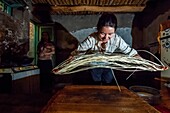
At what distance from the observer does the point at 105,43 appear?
2209 millimetres

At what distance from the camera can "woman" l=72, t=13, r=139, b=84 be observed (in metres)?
2.03

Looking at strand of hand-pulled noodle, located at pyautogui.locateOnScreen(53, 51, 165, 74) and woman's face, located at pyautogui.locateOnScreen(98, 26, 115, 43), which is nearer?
strand of hand-pulled noodle, located at pyautogui.locateOnScreen(53, 51, 165, 74)

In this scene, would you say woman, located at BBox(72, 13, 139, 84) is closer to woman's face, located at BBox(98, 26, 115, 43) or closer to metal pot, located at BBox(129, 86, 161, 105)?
woman's face, located at BBox(98, 26, 115, 43)

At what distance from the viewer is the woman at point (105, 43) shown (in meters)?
2.03

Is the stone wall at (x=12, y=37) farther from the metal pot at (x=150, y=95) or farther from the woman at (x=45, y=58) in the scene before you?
the metal pot at (x=150, y=95)

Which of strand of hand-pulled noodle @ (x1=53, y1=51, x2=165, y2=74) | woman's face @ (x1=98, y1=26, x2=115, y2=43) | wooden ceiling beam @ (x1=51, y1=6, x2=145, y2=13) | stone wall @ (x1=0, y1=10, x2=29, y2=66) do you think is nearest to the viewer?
strand of hand-pulled noodle @ (x1=53, y1=51, x2=165, y2=74)

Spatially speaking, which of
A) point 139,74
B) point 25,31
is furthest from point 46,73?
point 139,74

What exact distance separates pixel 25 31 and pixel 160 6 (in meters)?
3.37

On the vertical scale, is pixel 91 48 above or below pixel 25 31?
below

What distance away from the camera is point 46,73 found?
490 cm

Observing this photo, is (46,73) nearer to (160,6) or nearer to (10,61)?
(10,61)

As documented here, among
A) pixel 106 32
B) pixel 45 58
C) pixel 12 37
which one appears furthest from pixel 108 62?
pixel 45 58

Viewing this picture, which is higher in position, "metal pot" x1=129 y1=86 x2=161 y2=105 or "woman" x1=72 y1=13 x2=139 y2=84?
"woman" x1=72 y1=13 x2=139 y2=84

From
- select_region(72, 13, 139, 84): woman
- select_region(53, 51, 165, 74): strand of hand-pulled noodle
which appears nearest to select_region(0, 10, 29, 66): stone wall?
select_region(72, 13, 139, 84): woman
